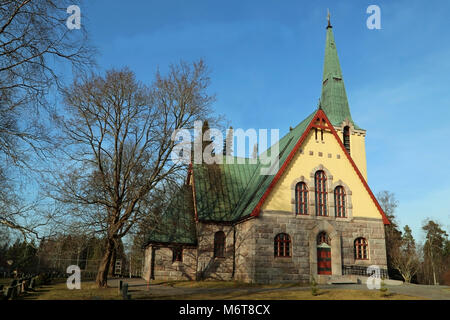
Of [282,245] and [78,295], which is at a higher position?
[282,245]

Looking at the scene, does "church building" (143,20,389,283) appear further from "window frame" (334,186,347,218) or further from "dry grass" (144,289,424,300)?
"dry grass" (144,289,424,300)

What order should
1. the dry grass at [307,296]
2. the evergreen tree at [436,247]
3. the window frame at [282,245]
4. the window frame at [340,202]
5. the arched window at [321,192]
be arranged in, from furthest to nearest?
the evergreen tree at [436,247], the window frame at [340,202], the arched window at [321,192], the window frame at [282,245], the dry grass at [307,296]

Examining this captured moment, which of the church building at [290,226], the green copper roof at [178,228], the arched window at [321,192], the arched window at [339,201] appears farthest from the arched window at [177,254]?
the arched window at [339,201]

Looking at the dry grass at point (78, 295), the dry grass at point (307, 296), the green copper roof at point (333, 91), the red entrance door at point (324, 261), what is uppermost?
the green copper roof at point (333, 91)

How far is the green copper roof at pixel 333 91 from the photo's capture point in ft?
127

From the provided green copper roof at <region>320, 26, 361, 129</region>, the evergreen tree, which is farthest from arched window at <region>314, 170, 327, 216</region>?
the evergreen tree

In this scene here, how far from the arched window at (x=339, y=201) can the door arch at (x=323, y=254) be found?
6.78 ft

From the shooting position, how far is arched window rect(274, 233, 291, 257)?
24.4 metres

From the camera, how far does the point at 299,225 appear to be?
24984mm

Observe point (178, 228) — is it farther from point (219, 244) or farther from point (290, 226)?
point (290, 226)

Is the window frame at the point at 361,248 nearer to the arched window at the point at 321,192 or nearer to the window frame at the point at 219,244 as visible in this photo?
the arched window at the point at 321,192

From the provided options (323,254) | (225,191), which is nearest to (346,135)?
(225,191)

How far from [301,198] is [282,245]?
3.66m

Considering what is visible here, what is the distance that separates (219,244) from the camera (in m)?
27.5
